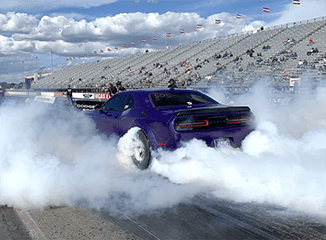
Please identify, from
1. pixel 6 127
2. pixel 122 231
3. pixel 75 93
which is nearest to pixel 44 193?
pixel 122 231

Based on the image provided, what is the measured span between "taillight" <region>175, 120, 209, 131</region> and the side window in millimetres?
1374

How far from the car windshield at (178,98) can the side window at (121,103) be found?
0.48 meters

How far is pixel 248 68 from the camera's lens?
25.0 metres

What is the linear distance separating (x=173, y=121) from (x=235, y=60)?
24903 millimetres

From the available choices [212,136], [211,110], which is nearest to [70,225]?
[212,136]

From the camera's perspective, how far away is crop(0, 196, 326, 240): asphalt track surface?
304 centimetres

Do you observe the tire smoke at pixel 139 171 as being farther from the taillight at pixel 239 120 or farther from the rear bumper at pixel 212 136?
the taillight at pixel 239 120

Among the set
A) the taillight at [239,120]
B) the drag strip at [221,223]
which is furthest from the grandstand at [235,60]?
the drag strip at [221,223]

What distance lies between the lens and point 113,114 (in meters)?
5.95

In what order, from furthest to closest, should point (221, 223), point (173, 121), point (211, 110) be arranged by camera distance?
point (211, 110), point (173, 121), point (221, 223)

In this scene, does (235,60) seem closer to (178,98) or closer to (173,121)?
(178,98)

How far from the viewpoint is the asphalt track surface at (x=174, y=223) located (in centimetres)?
304

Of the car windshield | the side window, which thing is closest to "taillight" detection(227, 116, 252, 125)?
the car windshield

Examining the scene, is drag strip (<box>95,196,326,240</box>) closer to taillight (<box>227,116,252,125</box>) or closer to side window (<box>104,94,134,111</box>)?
taillight (<box>227,116,252,125</box>)
